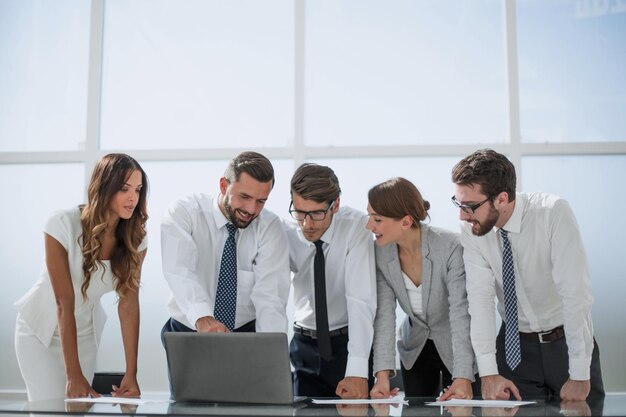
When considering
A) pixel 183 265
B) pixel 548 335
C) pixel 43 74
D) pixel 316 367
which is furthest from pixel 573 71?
pixel 43 74

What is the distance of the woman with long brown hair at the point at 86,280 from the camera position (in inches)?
103

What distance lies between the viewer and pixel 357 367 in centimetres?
256

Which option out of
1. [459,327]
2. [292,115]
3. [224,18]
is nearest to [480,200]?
[459,327]

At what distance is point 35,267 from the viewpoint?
4.75m

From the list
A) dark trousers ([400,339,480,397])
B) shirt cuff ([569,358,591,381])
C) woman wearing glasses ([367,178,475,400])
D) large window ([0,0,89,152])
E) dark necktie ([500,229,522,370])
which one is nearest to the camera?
shirt cuff ([569,358,591,381])

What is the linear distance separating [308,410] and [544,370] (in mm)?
1191

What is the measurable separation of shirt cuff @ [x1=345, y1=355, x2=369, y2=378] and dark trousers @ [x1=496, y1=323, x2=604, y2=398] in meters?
0.58

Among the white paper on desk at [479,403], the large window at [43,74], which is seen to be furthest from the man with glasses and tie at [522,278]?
the large window at [43,74]

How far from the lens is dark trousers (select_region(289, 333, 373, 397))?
2.93 meters

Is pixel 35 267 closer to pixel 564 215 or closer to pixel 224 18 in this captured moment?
pixel 224 18

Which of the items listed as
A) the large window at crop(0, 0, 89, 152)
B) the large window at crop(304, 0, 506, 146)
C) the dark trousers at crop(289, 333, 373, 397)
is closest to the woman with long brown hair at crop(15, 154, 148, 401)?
the dark trousers at crop(289, 333, 373, 397)

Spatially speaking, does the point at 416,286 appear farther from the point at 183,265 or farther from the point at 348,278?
the point at 183,265

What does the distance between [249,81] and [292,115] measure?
384mm

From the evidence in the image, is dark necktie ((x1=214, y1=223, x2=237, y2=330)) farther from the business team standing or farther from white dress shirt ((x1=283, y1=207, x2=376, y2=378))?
white dress shirt ((x1=283, y1=207, x2=376, y2=378))
